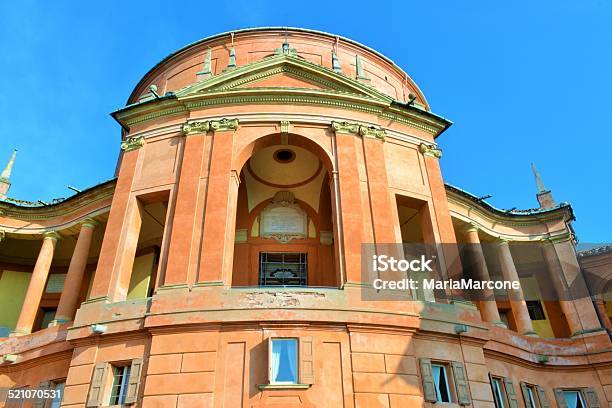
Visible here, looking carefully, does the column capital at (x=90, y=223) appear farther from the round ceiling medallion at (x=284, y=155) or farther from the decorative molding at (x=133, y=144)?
the round ceiling medallion at (x=284, y=155)

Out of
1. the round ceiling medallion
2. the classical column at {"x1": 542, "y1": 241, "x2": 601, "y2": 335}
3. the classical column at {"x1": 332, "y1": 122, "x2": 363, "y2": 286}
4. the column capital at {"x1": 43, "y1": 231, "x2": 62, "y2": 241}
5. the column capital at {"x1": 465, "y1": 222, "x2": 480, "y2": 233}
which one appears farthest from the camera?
the column capital at {"x1": 465, "y1": 222, "x2": 480, "y2": 233}

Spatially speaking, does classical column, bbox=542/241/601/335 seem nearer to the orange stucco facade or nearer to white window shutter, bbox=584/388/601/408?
the orange stucco facade

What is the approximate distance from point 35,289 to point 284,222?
12196mm

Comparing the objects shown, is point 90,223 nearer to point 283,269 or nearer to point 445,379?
point 283,269

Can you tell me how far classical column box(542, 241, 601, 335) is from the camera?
77.2 ft

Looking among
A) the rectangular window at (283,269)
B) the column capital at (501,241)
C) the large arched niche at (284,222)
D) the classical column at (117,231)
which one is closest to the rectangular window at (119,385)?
the classical column at (117,231)

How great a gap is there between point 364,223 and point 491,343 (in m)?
7.44

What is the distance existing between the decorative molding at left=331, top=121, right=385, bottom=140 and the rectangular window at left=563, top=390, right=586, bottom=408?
1459 centimetres

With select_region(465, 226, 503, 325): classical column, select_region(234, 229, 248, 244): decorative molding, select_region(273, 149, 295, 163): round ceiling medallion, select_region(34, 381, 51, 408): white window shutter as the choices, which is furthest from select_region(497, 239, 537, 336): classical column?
select_region(34, 381, 51, 408): white window shutter

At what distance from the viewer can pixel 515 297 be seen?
2406 centimetres

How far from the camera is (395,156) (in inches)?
803

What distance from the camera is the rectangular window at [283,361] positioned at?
14.0m

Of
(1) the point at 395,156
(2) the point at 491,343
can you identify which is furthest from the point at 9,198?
(2) the point at 491,343

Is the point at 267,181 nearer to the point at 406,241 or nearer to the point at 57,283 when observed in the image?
the point at 406,241
